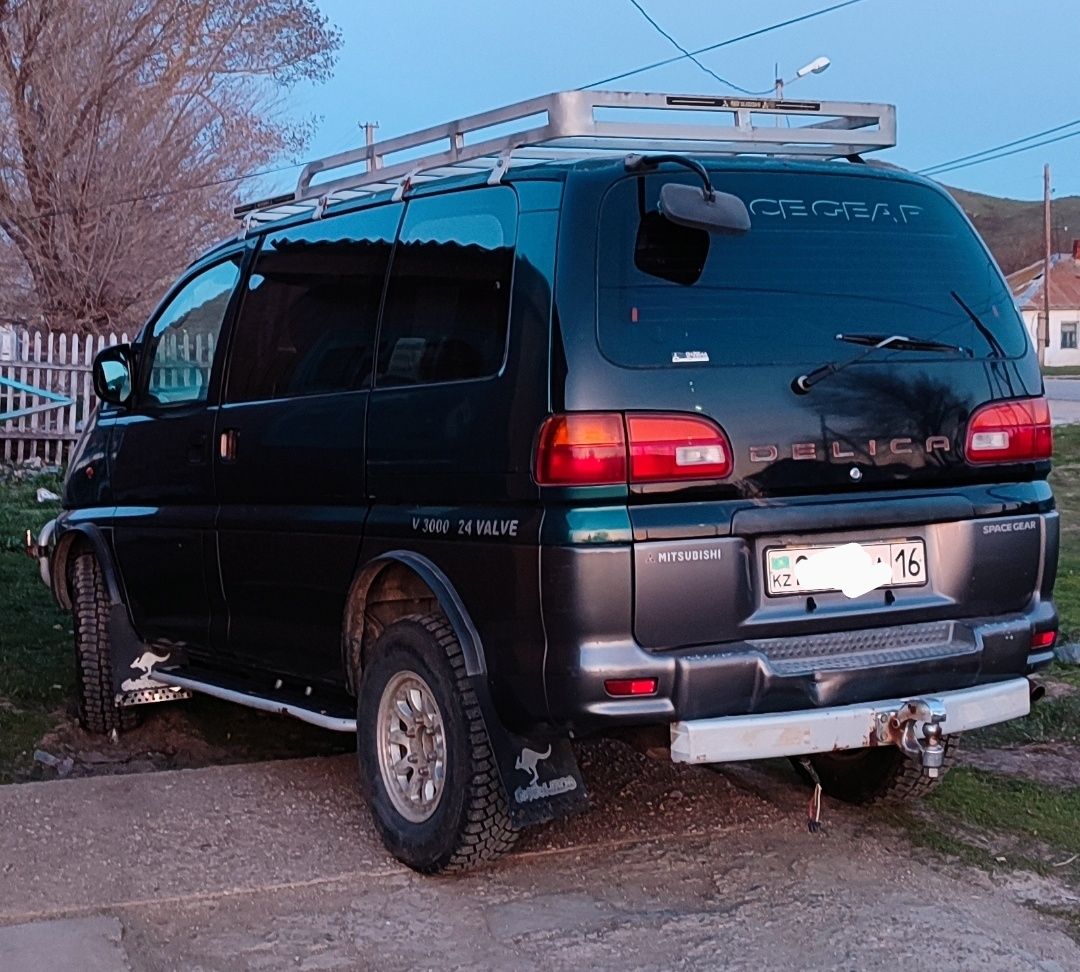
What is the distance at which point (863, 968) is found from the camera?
12.8 feet

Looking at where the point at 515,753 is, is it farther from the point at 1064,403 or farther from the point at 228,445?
the point at 1064,403

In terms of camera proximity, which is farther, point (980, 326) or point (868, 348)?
point (980, 326)

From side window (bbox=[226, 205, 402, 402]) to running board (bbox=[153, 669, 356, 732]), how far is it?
3.50ft

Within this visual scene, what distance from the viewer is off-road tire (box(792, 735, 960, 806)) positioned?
200 inches

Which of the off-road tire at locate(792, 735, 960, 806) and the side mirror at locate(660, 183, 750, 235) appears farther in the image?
the off-road tire at locate(792, 735, 960, 806)

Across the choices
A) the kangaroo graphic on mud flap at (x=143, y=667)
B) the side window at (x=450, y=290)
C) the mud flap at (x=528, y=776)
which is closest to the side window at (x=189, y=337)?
the kangaroo graphic on mud flap at (x=143, y=667)

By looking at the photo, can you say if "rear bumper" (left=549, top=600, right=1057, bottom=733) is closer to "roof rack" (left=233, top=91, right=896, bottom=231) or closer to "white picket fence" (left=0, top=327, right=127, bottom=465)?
"roof rack" (left=233, top=91, right=896, bottom=231)

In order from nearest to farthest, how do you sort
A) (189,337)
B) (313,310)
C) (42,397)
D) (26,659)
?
(313,310) → (189,337) → (26,659) → (42,397)

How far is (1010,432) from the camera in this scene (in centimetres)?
455

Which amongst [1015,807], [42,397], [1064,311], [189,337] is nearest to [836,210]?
[1015,807]

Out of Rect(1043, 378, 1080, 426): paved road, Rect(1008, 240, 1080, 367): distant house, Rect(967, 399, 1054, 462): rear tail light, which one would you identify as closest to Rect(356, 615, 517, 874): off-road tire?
Rect(967, 399, 1054, 462): rear tail light

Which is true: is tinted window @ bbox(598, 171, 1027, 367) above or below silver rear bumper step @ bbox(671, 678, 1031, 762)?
above

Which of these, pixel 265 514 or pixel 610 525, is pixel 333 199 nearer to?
pixel 265 514

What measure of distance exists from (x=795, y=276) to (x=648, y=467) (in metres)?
0.78
